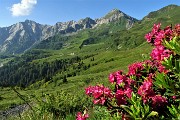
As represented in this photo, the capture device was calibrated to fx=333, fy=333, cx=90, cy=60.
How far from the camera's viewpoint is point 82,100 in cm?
1675

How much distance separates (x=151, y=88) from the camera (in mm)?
5609

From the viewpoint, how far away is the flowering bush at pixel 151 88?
4957 millimetres

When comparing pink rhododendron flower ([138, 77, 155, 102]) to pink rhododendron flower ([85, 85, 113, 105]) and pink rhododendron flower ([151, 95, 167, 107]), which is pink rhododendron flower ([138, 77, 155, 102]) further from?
pink rhododendron flower ([85, 85, 113, 105])

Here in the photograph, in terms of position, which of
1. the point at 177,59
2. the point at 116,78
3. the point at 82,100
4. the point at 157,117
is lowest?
the point at 82,100

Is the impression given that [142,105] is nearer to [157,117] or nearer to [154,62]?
[157,117]

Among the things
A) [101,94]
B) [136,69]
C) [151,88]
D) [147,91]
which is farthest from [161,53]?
[101,94]

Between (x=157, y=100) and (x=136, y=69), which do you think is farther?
(x=136, y=69)

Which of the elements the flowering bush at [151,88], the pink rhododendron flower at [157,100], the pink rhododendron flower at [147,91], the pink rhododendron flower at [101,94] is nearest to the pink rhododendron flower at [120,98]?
the flowering bush at [151,88]

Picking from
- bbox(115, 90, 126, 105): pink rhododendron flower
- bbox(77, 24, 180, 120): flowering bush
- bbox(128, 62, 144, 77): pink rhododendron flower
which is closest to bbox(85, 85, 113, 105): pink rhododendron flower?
bbox(77, 24, 180, 120): flowering bush

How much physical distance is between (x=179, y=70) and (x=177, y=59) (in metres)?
0.49

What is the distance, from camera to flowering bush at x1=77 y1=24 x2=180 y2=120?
4.96 metres

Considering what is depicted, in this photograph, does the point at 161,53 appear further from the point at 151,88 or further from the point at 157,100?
the point at 157,100

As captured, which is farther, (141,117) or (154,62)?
(154,62)

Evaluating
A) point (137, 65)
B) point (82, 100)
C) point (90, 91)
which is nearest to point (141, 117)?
point (90, 91)
